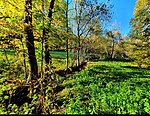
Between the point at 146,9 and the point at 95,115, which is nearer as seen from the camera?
the point at 95,115

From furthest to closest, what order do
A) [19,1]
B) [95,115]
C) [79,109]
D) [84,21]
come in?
[84,21], [19,1], [79,109], [95,115]

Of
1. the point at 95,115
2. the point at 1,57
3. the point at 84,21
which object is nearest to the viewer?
the point at 95,115

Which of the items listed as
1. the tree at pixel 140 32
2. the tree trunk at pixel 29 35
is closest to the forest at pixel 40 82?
the tree trunk at pixel 29 35

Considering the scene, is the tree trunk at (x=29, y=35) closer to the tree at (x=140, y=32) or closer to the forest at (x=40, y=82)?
the forest at (x=40, y=82)

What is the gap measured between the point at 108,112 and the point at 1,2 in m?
7.14

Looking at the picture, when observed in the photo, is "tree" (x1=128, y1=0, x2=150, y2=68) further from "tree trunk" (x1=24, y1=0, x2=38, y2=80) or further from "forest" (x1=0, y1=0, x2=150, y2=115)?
"tree trunk" (x1=24, y1=0, x2=38, y2=80)

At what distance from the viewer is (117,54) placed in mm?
81625

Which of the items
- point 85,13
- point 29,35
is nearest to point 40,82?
point 29,35

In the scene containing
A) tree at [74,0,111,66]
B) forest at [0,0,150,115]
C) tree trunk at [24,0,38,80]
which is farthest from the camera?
tree at [74,0,111,66]

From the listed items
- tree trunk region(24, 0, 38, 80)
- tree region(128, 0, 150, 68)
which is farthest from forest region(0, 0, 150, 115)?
tree region(128, 0, 150, 68)

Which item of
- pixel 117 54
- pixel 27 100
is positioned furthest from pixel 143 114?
pixel 117 54

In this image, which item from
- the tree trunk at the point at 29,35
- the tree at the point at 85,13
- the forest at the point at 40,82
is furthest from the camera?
the tree at the point at 85,13

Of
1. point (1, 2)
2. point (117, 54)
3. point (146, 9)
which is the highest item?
point (146, 9)

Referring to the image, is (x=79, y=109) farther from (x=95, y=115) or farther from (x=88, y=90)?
(x=88, y=90)
